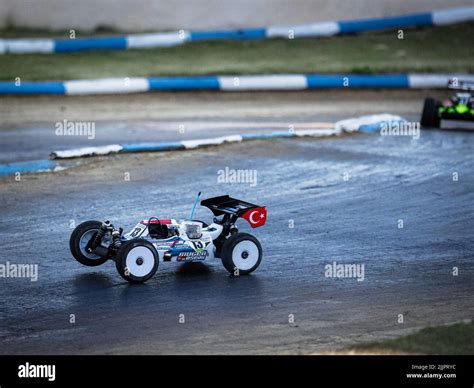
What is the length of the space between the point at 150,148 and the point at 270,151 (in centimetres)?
159

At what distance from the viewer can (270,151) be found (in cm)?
1400

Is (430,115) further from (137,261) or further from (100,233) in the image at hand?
(137,261)

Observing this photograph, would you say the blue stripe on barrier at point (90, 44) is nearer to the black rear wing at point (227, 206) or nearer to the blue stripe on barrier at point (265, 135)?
the blue stripe on barrier at point (265, 135)

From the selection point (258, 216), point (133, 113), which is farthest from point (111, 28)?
point (258, 216)

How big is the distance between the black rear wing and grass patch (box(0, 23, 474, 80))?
10367mm

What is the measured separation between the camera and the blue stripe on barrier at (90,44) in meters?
20.6

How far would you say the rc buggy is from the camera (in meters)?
8.14

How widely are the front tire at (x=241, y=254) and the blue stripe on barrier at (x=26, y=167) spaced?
191 inches

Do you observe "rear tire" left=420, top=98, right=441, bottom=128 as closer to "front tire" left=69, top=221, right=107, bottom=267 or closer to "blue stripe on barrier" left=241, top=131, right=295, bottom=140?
"blue stripe on barrier" left=241, top=131, right=295, bottom=140

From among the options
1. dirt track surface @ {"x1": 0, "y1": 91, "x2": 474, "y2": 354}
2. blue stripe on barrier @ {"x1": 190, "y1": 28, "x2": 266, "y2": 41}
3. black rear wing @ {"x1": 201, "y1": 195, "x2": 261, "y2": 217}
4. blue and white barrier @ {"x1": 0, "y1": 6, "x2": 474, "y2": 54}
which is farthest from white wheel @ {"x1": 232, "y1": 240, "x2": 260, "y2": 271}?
blue stripe on barrier @ {"x1": 190, "y1": 28, "x2": 266, "y2": 41}

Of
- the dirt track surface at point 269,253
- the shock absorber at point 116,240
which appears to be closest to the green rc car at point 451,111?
the dirt track surface at point 269,253

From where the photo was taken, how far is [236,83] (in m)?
19.0

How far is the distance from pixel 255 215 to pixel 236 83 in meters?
10.6
